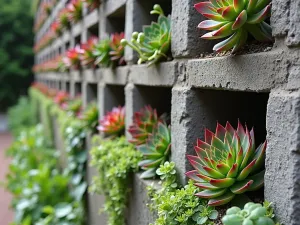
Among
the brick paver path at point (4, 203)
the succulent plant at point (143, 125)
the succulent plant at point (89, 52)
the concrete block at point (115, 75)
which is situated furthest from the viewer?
the brick paver path at point (4, 203)

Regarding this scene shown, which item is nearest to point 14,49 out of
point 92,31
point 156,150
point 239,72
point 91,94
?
point 92,31

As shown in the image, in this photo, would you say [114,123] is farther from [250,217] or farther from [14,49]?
[14,49]

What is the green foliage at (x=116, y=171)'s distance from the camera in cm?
192

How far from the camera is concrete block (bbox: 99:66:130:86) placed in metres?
2.28

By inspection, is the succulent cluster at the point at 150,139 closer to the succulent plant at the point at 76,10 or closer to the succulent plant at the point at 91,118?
the succulent plant at the point at 91,118

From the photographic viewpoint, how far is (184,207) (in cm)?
132

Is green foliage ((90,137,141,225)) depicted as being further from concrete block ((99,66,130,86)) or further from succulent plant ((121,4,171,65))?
succulent plant ((121,4,171,65))

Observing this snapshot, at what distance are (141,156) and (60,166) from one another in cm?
312

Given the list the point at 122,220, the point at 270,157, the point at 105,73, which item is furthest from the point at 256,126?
the point at 105,73

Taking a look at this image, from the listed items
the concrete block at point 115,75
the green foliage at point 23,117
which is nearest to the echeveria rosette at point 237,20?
the concrete block at point 115,75

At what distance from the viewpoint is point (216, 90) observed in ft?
5.05

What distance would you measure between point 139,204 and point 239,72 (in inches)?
34.3

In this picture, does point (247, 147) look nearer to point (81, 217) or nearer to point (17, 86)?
point (81, 217)

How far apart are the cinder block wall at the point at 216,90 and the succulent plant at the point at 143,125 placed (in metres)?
0.15
